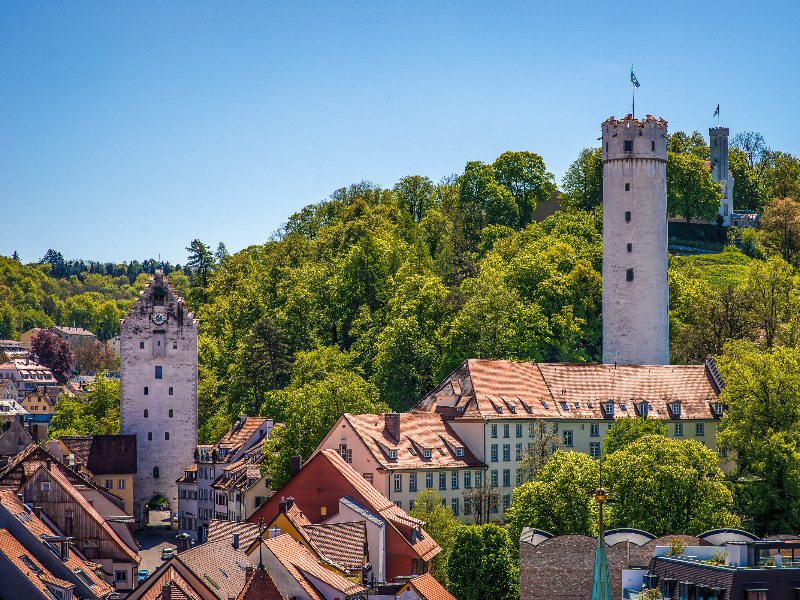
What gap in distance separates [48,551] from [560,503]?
2512 centimetres

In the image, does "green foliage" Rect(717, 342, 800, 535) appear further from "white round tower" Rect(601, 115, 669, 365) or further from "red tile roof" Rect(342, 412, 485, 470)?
"red tile roof" Rect(342, 412, 485, 470)

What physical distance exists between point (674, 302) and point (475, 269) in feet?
78.6

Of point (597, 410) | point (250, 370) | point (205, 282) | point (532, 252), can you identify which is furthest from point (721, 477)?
point (205, 282)

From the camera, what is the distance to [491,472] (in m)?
84.8

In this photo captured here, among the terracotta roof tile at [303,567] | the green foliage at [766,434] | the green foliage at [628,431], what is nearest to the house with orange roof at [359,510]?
the terracotta roof tile at [303,567]

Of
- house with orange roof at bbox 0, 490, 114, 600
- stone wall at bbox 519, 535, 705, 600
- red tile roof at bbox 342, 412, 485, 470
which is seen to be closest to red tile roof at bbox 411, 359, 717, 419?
red tile roof at bbox 342, 412, 485, 470

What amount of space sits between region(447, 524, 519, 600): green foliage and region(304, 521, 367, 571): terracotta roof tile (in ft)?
15.7

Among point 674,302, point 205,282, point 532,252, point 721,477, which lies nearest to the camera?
point 721,477

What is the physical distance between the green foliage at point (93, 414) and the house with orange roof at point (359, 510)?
42.3 meters

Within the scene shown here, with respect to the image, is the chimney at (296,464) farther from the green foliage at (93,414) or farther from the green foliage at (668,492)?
the green foliage at (93,414)

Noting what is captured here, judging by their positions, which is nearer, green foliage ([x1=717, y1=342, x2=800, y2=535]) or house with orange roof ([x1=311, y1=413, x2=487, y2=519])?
→ green foliage ([x1=717, y1=342, x2=800, y2=535])

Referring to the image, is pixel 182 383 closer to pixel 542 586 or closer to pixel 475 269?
pixel 475 269

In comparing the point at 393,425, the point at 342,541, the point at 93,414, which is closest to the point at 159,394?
the point at 93,414

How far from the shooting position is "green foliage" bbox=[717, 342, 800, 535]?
242 feet
